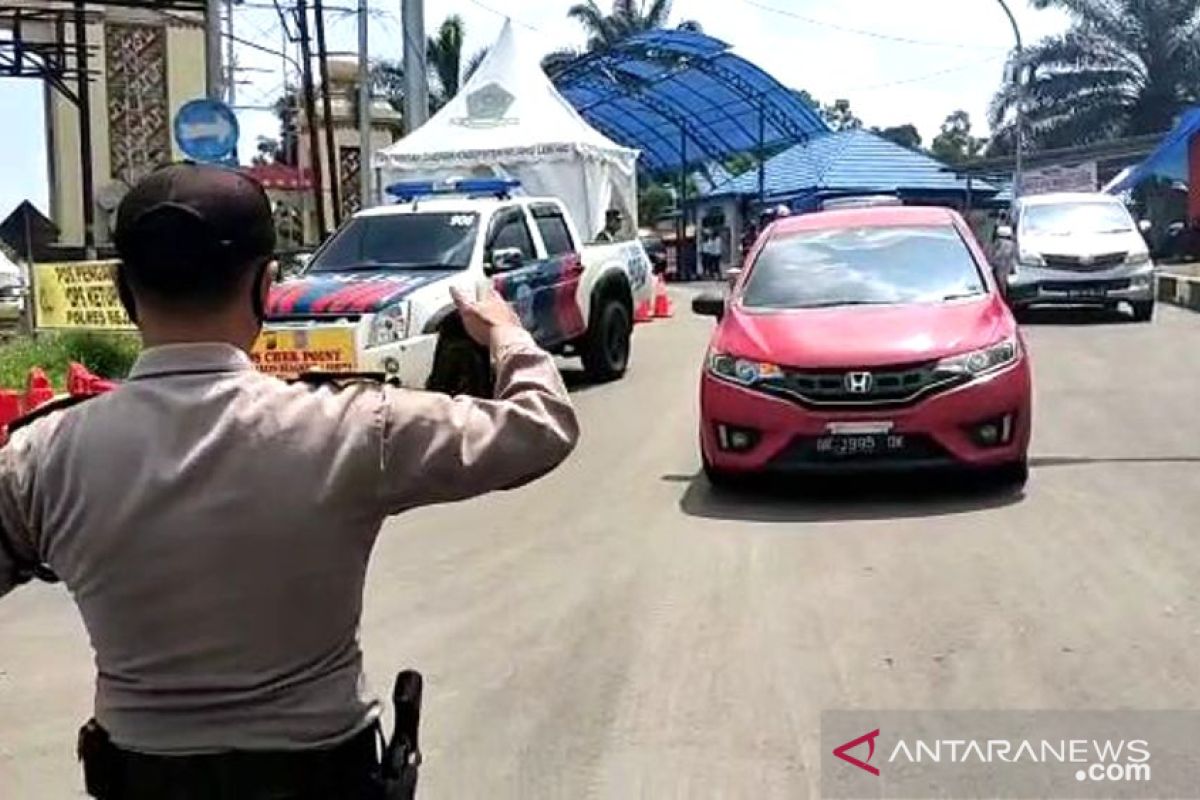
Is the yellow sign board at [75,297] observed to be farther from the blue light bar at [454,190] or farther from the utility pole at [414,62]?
the utility pole at [414,62]

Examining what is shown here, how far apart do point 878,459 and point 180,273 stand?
661cm

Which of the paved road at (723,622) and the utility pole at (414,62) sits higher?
the utility pole at (414,62)

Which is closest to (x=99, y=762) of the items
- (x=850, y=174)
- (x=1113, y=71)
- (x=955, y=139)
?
(x=850, y=174)

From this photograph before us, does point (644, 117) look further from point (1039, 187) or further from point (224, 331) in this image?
point (224, 331)

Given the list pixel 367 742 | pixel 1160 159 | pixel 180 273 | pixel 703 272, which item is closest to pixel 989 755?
pixel 367 742

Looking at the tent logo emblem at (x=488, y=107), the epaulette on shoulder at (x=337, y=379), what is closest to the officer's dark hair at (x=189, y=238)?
the epaulette on shoulder at (x=337, y=379)

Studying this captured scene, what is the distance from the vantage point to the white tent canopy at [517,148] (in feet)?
80.1

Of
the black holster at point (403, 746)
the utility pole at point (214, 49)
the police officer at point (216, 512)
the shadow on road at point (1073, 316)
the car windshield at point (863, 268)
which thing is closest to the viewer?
the police officer at point (216, 512)

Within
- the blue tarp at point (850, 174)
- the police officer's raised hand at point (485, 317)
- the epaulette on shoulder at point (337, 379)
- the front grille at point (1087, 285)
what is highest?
the blue tarp at point (850, 174)

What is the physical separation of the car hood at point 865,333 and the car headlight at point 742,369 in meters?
0.04

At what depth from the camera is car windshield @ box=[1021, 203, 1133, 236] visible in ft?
69.7

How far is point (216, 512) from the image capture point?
2.11m

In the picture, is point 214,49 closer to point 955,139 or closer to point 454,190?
point 454,190

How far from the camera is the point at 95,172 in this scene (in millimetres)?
38281
